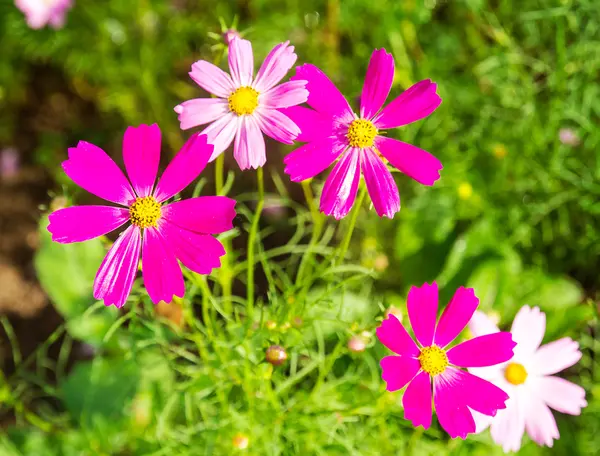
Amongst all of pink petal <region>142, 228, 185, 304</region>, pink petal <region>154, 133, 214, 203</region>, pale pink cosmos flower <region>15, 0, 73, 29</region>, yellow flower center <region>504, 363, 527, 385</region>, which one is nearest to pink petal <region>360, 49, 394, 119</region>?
pink petal <region>154, 133, 214, 203</region>

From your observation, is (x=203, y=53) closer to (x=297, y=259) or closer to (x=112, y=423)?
(x=297, y=259)

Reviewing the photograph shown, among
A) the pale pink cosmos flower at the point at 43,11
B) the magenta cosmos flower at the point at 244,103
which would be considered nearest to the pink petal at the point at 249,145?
the magenta cosmos flower at the point at 244,103

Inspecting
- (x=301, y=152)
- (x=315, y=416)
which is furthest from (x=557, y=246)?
(x=301, y=152)

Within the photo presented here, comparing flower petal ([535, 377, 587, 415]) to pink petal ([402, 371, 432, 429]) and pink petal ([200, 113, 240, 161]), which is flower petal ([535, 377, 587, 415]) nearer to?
pink petal ([402, 371, 432, 429])

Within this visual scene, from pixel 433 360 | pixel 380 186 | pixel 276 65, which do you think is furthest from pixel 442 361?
pixel 276 65

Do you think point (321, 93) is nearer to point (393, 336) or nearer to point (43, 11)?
point (393, 336)

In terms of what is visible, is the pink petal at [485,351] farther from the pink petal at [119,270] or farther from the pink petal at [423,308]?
the pink petal at [119,270]

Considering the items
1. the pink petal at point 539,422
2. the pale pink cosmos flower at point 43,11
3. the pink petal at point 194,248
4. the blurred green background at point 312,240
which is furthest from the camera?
the pale pink cosmos flower at point 43,11

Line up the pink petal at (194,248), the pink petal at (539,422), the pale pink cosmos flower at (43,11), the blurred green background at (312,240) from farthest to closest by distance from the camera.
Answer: the pale pink cosmos flower at (43,11) < the blurred green background at (312,240) < the pink petal at (539,422) < the pink petal at (194,248)
